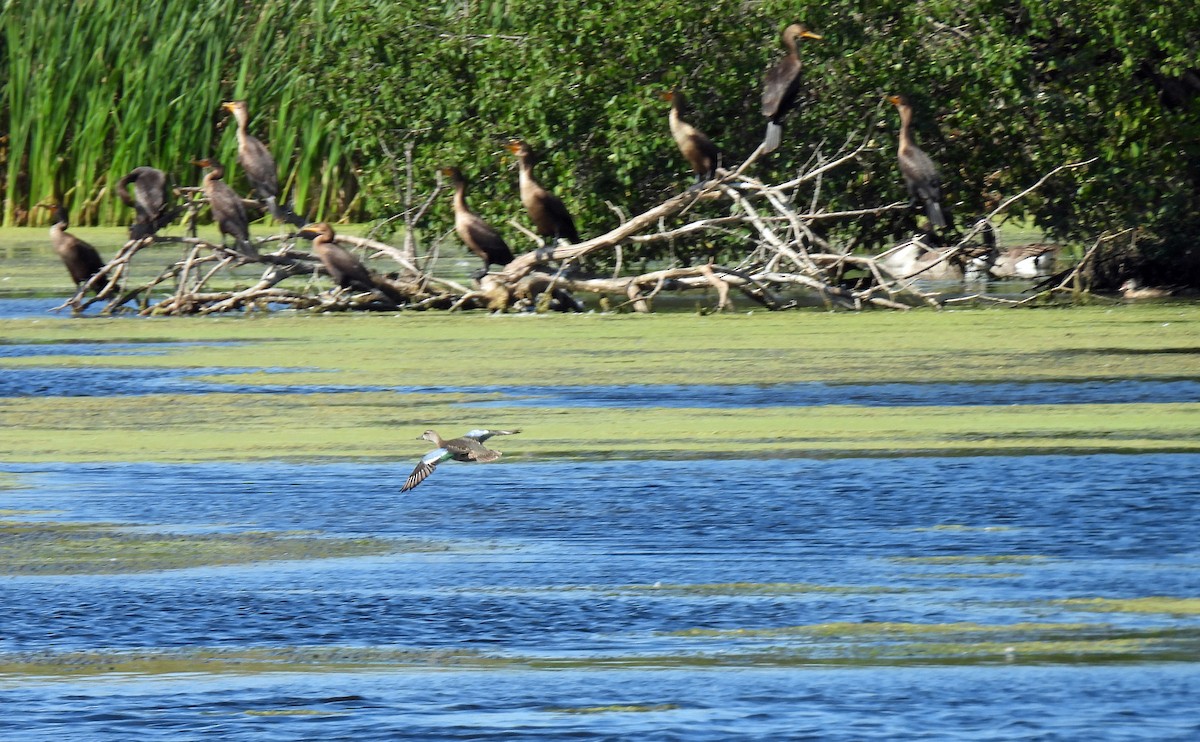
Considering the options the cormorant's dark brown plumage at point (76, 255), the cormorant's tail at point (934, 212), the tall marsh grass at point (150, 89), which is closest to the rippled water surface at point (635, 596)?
the cormorant's tail at point (934, 212)

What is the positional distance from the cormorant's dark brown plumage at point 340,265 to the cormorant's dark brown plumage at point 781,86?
246 centimetres

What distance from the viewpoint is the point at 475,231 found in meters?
13.7

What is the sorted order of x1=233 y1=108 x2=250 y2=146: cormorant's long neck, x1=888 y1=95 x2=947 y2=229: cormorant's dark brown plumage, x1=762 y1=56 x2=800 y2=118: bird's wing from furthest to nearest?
1. x1=233 y1=108 x2=250 y2=146: cormorant's long neck
2. x1=888 y1=95 x2=947 y2=229: cormorant's dark brown plumage
3. x1=762 y1=56 x2=800 y2=118: bird's wing

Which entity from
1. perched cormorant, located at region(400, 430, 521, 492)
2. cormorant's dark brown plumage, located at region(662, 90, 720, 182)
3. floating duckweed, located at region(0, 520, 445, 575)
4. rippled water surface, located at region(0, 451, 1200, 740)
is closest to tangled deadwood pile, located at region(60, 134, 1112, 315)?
cormorant's dark brown plumage, located at region(662, 90, 720, 182)

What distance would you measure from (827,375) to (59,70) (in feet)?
46.3

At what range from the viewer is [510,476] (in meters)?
7.14

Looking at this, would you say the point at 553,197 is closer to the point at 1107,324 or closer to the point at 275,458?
the point at 1107,324

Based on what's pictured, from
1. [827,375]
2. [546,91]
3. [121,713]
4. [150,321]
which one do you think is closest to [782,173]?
[546,91]

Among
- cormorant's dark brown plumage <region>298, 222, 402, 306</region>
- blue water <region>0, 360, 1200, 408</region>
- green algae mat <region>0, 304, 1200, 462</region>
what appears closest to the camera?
green algae mat <region>0, 304, 1200, 462</region>

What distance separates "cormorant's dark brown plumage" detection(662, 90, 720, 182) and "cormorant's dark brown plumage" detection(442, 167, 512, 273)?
129 cm

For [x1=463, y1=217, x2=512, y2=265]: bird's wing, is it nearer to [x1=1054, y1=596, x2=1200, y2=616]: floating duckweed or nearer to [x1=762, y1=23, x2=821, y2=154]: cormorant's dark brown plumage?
[x1=762, y1=23, x2=821, y2=154]: cormorant's dark brown plumage

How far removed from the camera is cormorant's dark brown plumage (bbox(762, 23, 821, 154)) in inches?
504

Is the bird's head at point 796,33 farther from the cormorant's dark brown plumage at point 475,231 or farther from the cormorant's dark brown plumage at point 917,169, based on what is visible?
the cormorant's dark brown plumage at point 475,231

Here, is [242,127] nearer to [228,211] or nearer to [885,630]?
[228,211]
